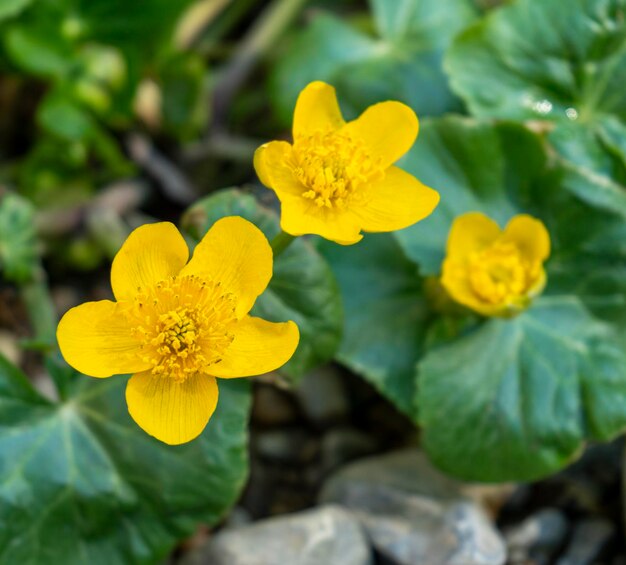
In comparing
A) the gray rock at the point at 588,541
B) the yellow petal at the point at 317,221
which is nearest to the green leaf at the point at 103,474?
the yellow petal at the point at 317,221

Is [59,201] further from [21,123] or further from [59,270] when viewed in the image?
[21,123]

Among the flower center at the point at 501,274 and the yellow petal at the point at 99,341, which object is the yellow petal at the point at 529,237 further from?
the yellow petal at the point at 99,341

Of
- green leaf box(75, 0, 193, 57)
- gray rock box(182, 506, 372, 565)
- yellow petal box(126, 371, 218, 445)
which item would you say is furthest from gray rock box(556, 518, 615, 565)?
green leaf box(75, 0, 193, 57)

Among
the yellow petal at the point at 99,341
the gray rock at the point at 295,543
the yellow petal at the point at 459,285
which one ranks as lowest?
the gray rock at the point at 295,543

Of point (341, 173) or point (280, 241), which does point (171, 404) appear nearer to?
point (280, 241)

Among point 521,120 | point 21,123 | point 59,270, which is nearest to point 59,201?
point 59,270
